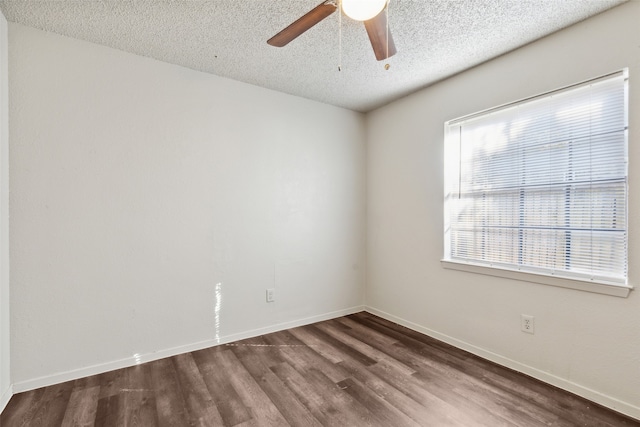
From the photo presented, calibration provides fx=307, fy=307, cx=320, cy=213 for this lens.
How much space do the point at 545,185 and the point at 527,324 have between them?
1.03 m

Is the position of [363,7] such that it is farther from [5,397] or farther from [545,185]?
[5,397]

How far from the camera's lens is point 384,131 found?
351cm

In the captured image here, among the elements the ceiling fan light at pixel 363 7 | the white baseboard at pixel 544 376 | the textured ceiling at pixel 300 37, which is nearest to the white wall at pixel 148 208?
the textured ceiling at pixel 300 37

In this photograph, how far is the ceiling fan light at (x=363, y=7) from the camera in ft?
4.06

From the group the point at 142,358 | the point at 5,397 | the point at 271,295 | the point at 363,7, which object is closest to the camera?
the point at 363,7

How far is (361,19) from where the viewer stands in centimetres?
132

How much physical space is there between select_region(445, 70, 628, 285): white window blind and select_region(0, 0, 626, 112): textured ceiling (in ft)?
1.63

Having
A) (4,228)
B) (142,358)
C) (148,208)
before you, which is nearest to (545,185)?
(148,208)

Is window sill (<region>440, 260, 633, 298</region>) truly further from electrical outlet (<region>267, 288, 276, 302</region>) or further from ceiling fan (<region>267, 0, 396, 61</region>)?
ceiling fan (<region>267, 0, 396, 61</region>)

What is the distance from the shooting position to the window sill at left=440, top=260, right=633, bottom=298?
185cm

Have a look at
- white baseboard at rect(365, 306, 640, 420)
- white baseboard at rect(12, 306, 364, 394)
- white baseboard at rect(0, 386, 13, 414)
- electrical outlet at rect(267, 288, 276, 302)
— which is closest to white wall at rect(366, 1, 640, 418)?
white baseboard at rect(365, 306, 640, 420)

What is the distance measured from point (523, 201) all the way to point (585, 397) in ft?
4.37

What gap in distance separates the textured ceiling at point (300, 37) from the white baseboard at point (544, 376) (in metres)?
2.37

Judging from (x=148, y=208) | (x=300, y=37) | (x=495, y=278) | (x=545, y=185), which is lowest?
(x=495, y=278)
